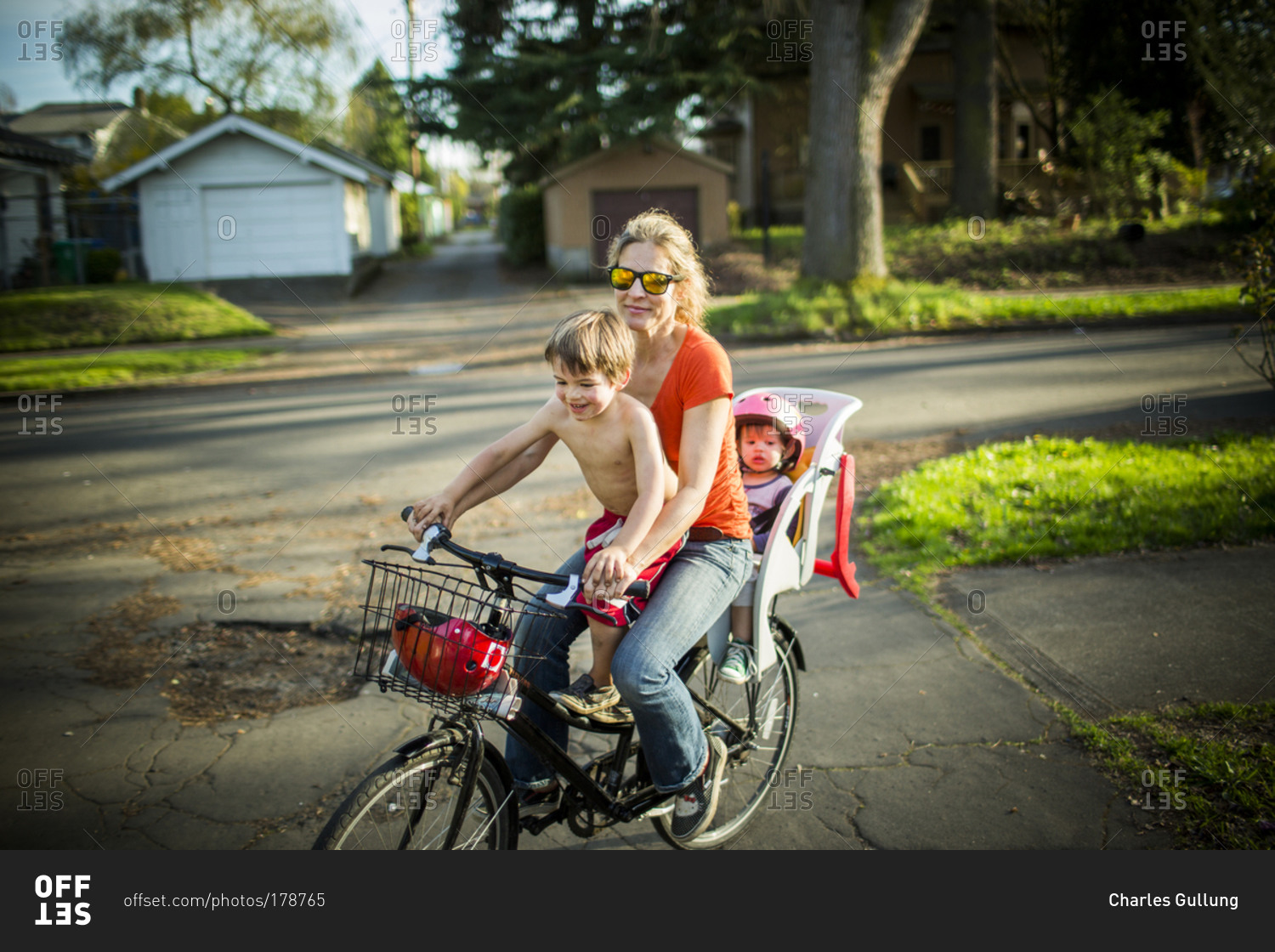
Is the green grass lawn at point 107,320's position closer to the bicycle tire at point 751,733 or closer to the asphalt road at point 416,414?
the asphalt road at point 416,414

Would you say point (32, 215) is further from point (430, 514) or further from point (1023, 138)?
point (1023, 138)

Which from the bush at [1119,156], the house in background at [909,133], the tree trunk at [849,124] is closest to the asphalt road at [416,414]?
the tree trunk at [849,124]

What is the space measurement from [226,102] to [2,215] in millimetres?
17239

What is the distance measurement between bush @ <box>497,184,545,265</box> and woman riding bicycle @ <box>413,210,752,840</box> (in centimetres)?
2953

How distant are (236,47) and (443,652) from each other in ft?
129

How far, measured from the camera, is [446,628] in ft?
7.22

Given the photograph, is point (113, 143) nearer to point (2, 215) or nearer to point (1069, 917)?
point (2, 215)

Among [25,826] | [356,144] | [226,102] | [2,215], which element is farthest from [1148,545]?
[356,144]

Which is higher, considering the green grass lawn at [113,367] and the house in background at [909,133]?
the house in background at [909,133]

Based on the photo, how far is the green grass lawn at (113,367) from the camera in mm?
13812

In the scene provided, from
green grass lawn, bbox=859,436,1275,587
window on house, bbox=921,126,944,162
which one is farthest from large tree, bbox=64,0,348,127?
green grass lawn, bbox=859,436,1275,587

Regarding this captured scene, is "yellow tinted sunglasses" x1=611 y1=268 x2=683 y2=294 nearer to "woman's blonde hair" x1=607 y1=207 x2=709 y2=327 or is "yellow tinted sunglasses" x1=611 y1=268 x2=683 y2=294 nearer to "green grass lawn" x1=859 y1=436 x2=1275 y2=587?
"woman's blonde hair" x1=607 y1=207 x2=709 y2=327

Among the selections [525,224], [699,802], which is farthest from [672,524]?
[525,224]

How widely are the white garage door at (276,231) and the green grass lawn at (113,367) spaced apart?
12.3m
